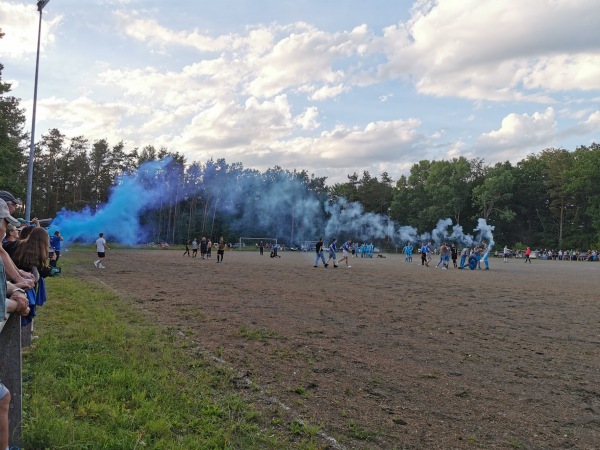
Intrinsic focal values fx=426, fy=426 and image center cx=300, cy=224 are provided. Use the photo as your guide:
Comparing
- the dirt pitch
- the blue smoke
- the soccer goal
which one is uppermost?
the blue smoke

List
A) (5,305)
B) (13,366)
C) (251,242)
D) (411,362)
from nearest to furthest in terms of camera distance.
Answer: (5,305)
(13,366)
(411,362)
(251,242)

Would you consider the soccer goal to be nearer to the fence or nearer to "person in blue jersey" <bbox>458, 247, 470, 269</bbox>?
"person in blue jersey" <bbox>458, 247, 470, 269</bbox>

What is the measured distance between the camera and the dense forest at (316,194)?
65.2m

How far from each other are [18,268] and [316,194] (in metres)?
66.2

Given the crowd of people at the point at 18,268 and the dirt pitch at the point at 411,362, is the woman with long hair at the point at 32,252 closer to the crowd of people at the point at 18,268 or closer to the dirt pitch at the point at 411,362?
the crowd of people at the point at 18,268

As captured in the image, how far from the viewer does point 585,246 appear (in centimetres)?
6956

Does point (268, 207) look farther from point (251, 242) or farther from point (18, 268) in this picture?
point (18, 268)

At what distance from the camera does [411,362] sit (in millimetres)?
6453

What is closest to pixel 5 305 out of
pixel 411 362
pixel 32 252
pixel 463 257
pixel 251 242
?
pixel 32 252

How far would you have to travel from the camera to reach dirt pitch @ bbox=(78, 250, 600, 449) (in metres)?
4.34

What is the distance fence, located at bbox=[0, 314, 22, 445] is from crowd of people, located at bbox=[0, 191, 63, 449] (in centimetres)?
7

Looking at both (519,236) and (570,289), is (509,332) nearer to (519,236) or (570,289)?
(570,289)

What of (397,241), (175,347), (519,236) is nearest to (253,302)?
(175,347)

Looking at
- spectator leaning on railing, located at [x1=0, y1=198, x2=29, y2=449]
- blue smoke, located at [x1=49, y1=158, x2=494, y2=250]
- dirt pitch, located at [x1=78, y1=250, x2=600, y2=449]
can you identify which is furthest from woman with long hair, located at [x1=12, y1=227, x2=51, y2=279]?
blue smoke, located at [x1=49, y1=158, x2=494, y2=250]
